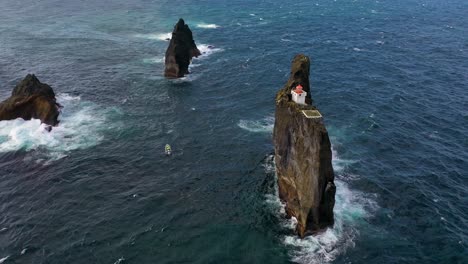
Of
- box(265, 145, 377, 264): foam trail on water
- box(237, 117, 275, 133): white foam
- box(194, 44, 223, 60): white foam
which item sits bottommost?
box(265, 145, 377, 264): foam trail on water

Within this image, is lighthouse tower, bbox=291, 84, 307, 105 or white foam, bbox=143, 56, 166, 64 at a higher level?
lighthouse tower, bbox=291, 84, 307, 105

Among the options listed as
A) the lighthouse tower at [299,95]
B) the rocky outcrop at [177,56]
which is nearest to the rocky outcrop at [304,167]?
the lighthouse tower at [299,95]

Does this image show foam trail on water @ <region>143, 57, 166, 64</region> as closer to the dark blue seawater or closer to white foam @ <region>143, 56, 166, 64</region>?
white foam @ <region>143, 56, 166, 64</region>

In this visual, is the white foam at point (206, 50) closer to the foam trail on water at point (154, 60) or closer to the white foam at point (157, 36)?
the foam trail on water at point (154, 60)

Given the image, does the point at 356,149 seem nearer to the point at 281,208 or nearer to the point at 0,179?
the point at 281,208

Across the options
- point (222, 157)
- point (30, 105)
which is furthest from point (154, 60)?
point (222, 157)

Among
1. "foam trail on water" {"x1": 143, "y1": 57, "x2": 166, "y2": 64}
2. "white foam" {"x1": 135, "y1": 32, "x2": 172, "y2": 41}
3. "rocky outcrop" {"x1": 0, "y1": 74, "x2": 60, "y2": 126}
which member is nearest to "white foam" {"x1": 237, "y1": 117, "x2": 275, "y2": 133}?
"rocky outcrop" {"x1": 0, "y1": 74, "x2": 60, "y2": 126}

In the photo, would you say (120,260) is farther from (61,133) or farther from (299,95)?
(61,133)
